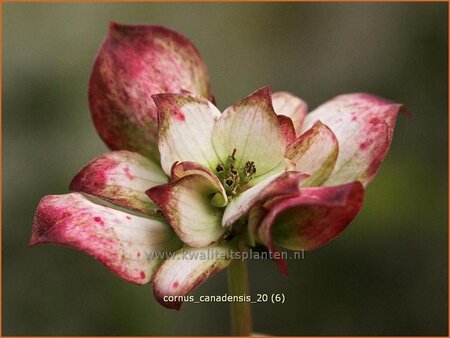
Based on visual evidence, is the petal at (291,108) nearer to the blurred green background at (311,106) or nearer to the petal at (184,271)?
the petal at (184,271)

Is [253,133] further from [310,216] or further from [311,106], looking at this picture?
[311,106]

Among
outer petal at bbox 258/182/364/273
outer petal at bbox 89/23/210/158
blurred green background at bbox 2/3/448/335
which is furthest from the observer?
blurred green background at bbox 2/3/448/335

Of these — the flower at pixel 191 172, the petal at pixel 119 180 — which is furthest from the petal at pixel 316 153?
the petal at pixel 119 180

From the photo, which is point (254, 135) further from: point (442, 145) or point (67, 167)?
point (442, 145)

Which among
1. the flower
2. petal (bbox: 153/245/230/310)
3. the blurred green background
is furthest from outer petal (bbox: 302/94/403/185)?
the blurred green background

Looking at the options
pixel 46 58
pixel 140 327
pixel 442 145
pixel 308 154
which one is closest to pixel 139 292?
pixel 140 327

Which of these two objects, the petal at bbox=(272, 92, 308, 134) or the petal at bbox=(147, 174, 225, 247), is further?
the petal at bbox=(272, 92, 308, 134)

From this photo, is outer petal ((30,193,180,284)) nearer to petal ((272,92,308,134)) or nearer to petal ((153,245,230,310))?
petal ((153,245,230,310))
